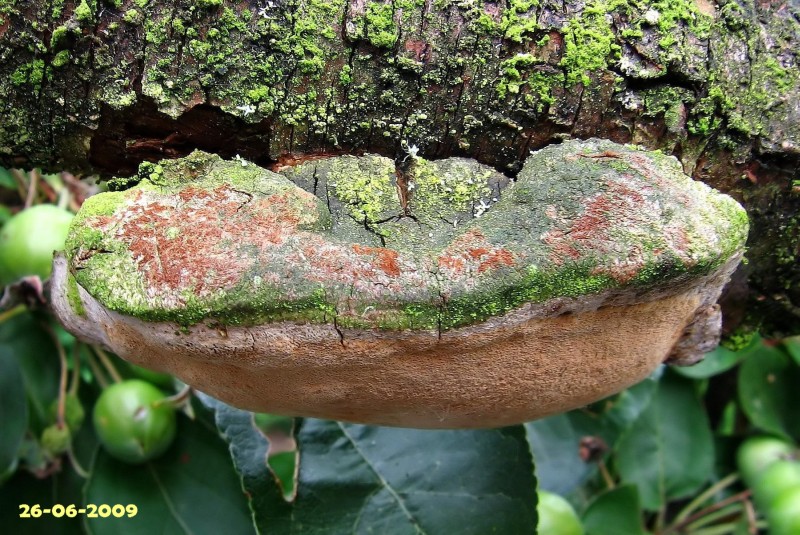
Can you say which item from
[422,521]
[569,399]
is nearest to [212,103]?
[569,399]

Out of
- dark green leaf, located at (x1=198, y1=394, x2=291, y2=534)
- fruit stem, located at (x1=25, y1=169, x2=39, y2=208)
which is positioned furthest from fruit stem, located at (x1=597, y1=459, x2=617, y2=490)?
fruit stem, located at (x1=25, y1=169, x2=39, y2=208)

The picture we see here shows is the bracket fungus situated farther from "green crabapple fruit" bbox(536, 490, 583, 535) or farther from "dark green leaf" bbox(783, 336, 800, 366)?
"dark green leaf" bbox(783, 336, 800, 366)

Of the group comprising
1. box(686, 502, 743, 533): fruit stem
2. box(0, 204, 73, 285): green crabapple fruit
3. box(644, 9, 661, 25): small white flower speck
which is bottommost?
box(686, 502, 743, 533): fruit stem

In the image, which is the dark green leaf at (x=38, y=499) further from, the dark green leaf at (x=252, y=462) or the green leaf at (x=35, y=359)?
the dark green leaf at (x=252, y=462)

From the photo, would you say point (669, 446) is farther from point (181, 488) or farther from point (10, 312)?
point (10, 312)

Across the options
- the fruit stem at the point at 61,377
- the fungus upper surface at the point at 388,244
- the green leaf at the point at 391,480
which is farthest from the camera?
the fruit stem at the point at 61,377

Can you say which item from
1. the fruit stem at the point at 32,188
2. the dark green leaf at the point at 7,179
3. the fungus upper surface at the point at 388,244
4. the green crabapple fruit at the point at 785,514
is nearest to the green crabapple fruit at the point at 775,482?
the green crabapple fruit at the point at 785,514

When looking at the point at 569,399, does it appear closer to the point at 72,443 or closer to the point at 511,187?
the point at 511,187
